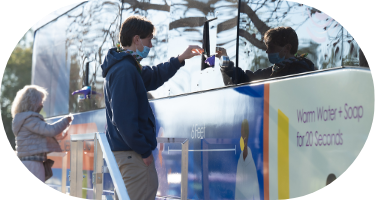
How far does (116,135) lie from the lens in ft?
11.7

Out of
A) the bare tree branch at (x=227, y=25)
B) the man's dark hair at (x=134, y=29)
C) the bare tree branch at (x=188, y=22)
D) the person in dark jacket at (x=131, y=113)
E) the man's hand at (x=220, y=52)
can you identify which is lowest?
the person in dark jacket at (x=131, y=113)

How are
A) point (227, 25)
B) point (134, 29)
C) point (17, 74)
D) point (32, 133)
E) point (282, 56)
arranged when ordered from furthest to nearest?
point (17, 74) → point (32, 133) → point (227, 25) → point (134, 29) → point (282, 56)

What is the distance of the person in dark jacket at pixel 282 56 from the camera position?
10.2 feet

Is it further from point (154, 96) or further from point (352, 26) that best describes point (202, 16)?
point (352, 26)

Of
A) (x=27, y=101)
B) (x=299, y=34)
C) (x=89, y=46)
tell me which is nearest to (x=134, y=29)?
(x=299, y=34)

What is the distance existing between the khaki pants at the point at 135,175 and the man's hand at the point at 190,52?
3.43 feet

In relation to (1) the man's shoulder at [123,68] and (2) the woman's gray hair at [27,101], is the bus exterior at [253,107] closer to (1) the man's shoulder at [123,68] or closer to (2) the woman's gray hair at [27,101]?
(1) the man's shoulder at [123,68]

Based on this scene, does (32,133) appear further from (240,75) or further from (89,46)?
(240,75)

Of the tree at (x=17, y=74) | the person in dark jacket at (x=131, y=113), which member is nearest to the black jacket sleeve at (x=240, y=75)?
the person in dark jacket at (x=131, y=113)

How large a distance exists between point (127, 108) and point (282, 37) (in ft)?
3.70

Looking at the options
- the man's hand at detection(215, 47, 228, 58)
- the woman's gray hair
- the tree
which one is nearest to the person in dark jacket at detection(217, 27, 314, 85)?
the man's hand at detection(215, 47, 228, 58)

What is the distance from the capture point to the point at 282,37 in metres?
3.23

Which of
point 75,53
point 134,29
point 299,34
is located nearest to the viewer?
point 299,34

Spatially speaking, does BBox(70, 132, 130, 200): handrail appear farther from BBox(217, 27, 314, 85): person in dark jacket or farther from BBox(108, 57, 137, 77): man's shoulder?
BBox(217, 27, 314, 85): person in dark jacket
